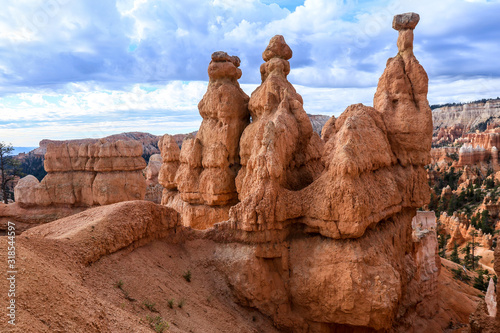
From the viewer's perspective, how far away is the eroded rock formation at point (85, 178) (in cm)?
2364

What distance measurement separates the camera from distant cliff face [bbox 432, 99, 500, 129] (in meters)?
163

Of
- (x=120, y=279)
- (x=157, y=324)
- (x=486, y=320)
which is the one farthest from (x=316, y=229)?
(x=486, y=320)

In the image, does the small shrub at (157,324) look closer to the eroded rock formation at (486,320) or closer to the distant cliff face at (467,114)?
the eroded rock formation at (486,320)

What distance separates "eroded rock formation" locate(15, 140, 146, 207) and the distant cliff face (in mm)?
170835

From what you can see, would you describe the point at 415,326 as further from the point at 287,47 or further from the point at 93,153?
the point at 93,153

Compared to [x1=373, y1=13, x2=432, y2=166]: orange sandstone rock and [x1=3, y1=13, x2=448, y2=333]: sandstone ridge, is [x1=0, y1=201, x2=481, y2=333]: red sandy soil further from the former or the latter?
[x1=373, y1=13, x2=432, y2=166]: orange sandstone rock

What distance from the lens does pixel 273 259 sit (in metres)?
12.1

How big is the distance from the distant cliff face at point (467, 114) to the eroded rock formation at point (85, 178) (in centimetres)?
17083

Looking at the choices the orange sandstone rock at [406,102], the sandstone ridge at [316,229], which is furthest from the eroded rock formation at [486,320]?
the orange sandstone rock at [406,102]

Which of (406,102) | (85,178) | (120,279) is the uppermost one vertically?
(406,102)

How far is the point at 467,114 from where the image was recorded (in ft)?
564

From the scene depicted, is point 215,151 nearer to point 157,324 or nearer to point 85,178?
point 85,178

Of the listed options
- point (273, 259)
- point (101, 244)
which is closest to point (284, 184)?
point (273, 259)

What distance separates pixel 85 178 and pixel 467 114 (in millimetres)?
187551
